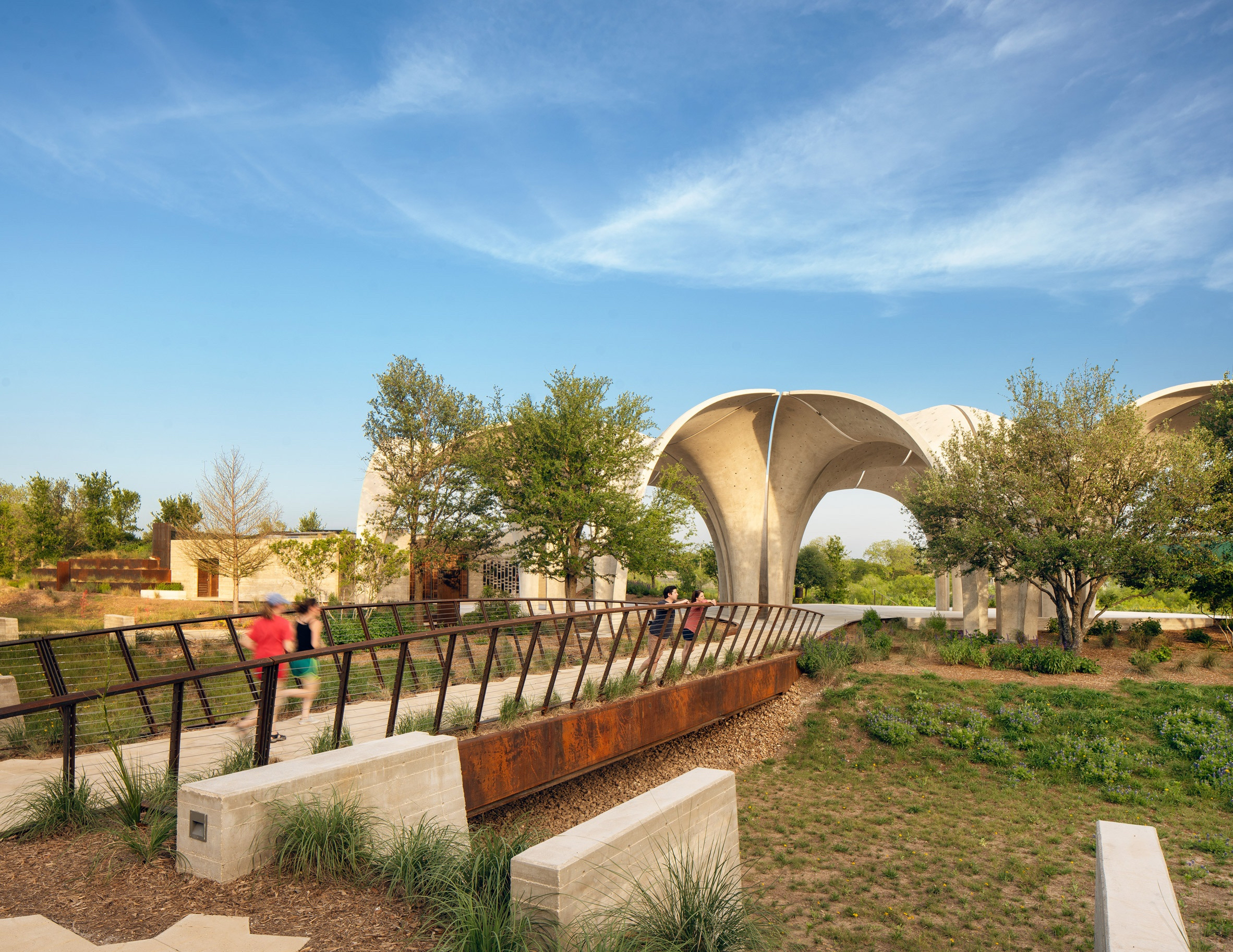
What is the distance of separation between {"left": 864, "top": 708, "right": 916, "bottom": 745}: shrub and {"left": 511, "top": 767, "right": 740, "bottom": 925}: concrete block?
6777mm

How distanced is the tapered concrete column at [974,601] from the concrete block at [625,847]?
16476mm

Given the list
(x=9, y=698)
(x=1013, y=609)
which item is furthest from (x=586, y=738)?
(x=1013, y=609)

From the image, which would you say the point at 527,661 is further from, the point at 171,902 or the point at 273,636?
the point at 171,902

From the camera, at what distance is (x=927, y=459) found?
19.7m

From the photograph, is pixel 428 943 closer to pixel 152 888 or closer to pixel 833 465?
pixel 152 888

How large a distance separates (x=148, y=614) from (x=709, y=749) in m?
20.5

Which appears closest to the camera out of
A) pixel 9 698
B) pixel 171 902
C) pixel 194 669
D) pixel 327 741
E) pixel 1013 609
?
pixel 171 902

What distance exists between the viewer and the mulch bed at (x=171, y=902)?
3.21 metres

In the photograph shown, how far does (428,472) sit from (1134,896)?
835 inches

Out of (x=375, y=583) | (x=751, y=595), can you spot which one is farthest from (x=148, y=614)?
(x=751, y=595)

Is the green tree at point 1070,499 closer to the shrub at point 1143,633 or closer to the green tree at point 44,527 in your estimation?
the shrub at point 1143,633

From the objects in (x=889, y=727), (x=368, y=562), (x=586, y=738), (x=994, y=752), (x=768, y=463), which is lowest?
(x=994, y=752)

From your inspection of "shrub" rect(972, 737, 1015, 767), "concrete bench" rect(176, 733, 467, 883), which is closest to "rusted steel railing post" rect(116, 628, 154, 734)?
"concrete bench" rect(176, 733, 467, 883)

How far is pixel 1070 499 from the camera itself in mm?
14992
